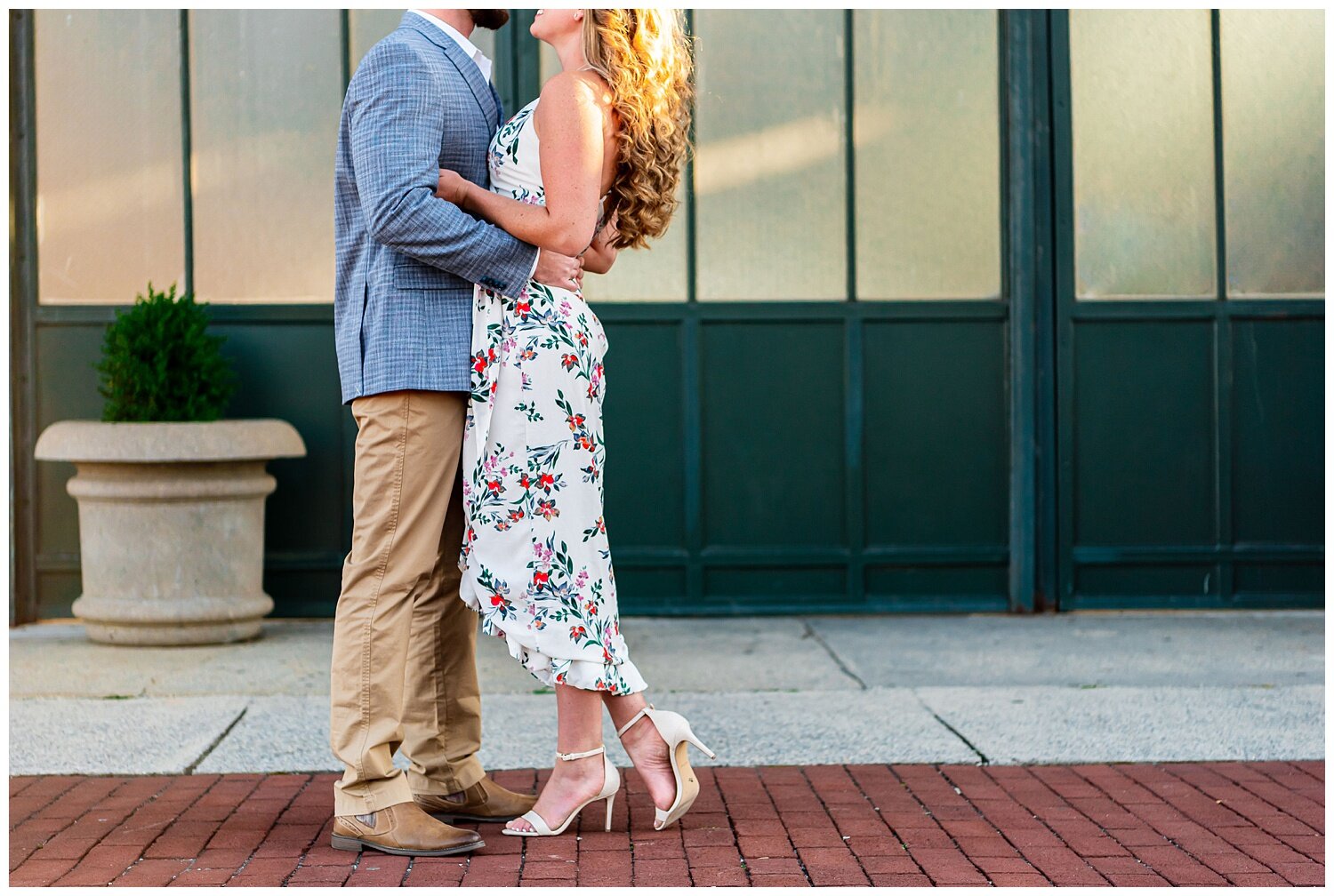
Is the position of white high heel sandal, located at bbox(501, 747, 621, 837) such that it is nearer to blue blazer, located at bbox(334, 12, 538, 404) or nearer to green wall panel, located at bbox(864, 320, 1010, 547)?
blue blazer, located at bbox(334, 12, 538, 404)

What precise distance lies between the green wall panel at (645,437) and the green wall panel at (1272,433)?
8.05 feet

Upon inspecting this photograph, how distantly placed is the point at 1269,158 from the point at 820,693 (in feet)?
11.2

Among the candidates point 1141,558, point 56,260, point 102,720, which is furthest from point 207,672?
point 1141,558

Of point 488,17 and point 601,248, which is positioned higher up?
point 488,17

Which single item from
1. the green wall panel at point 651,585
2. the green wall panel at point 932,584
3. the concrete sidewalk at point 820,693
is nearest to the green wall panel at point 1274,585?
the concrete sidewalk at point 820,693

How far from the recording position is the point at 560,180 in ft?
9.21

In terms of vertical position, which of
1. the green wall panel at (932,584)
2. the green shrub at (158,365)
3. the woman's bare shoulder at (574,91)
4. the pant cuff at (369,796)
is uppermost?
the woman's bare shoulder at (574,91)

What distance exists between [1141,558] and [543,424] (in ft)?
13.0

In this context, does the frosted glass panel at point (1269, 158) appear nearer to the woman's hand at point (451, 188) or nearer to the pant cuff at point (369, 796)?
the woman's hand at point (451, 188)

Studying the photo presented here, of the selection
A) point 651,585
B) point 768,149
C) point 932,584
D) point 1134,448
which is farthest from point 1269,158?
point 651,585

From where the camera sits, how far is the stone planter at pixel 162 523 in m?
5.10

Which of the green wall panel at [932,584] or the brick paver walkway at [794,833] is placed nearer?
the brick paver walkway at [794,833]

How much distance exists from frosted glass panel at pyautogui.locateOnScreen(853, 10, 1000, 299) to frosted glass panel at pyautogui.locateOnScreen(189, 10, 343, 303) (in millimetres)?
2306

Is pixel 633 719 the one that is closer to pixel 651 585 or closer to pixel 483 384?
pixel 483 384
